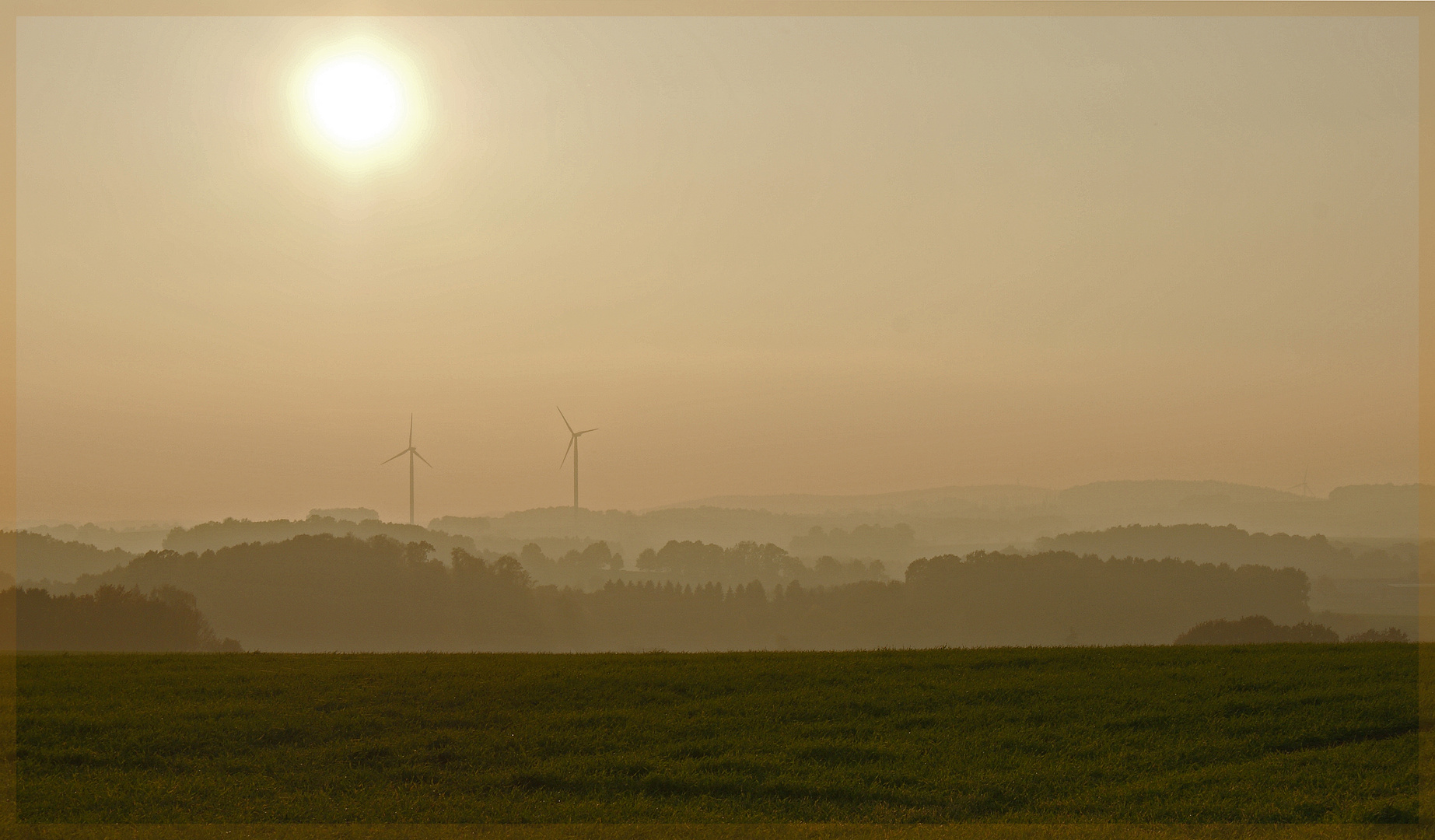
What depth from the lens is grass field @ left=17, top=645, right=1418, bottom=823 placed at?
45.3 feet

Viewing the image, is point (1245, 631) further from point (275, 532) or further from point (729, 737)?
point (275, 532)

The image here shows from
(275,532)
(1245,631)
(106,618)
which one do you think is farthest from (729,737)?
(275,532)

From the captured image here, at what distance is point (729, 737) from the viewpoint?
52.6 feet

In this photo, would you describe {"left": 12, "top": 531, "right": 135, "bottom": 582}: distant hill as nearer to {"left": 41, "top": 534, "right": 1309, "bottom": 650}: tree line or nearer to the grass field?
{"left": 41, "top": 534, "right": 1309, "bottom": 650}: tree line

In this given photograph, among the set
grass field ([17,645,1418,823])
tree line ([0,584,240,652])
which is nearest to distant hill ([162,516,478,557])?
tree line ([0,584,240,652])

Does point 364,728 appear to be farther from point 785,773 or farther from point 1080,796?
point 1080,796

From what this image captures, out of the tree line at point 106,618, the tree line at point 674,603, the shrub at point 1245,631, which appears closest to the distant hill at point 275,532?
the tree line at point 674,603

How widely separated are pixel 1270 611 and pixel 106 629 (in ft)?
330

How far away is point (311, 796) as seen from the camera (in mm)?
14250

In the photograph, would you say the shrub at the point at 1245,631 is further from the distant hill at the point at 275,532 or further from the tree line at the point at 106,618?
the distant hill at the point at 275,532

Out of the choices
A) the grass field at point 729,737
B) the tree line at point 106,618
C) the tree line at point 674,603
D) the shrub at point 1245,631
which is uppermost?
the grass field at point 729,737

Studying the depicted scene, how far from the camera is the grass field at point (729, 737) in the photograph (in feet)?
45.3

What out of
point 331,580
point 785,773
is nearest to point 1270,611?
point 331,580

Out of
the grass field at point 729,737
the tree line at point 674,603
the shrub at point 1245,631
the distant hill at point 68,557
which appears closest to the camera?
the grass field at point 729,737
